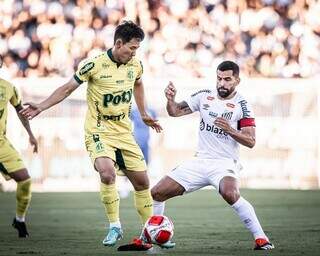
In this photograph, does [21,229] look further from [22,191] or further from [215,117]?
[215,117]

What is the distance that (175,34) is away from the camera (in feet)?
80.2

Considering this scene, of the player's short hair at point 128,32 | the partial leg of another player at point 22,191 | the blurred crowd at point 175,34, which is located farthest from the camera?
the blurred crowd at point 175,34

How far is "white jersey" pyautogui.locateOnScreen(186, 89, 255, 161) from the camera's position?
9.59 m

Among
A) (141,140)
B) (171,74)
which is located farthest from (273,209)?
(171,74)

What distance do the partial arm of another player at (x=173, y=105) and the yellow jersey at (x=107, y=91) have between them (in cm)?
38

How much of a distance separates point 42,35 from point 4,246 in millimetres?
15144

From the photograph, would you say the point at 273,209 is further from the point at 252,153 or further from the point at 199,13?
the point at 199,13

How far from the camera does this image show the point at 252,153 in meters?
21.0

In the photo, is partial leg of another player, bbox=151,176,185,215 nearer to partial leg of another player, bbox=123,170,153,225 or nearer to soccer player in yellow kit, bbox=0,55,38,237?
partial leg of another player, bbox=123,170,153,225

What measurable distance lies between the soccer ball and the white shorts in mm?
930

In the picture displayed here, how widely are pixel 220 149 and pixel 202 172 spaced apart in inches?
12.7

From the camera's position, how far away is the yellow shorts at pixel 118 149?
372 inches

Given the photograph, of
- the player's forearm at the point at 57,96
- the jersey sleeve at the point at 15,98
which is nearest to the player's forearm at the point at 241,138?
the player's forearm at the point at 57,96

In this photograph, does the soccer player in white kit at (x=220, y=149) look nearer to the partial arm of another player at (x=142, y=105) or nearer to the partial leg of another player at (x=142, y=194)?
the partial leg of another player at (x=142, y=194)
